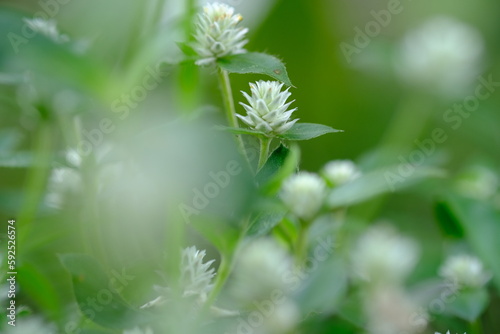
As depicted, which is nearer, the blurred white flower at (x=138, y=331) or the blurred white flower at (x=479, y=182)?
the blurred white flower at (x=138, y=331)

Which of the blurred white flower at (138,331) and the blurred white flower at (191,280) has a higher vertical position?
the blurred white flower at (191,280)

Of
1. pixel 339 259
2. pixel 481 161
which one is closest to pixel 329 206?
pixel 339 259

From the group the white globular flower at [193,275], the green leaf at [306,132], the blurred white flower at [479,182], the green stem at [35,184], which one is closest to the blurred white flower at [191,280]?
the white globular flower at [193,275]

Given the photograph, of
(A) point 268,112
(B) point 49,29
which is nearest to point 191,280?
(A) point 268,112

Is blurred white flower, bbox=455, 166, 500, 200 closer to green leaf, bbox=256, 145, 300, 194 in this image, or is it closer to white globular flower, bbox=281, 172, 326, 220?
white globular flower, bbox=281, 172, 326, 220

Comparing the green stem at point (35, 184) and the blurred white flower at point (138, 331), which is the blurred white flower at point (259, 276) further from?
the green stem at point (35, 184)

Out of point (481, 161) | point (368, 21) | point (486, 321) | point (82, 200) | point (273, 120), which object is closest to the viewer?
point (273, 120)

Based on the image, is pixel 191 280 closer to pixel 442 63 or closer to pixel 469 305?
pixel 469 305

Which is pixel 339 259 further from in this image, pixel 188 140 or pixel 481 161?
pixel 481 161
